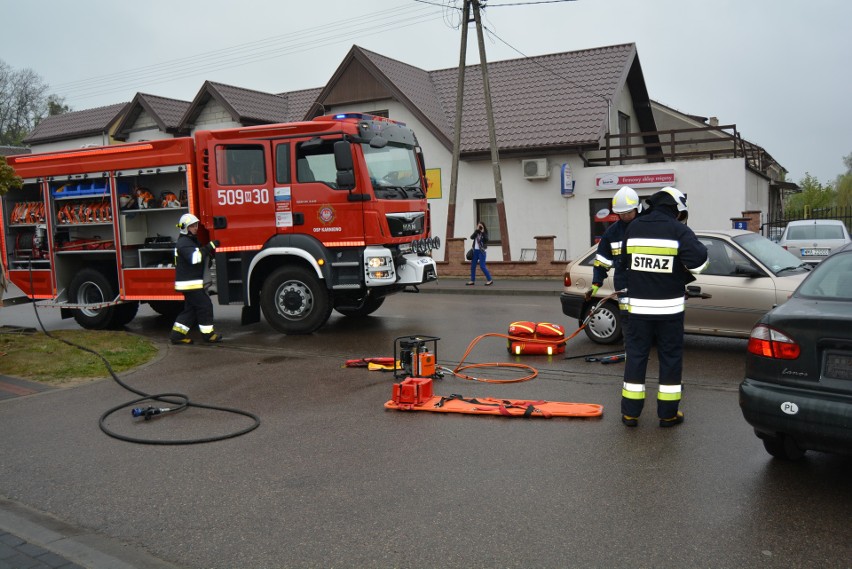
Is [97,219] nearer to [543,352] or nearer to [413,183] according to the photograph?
[413,183]

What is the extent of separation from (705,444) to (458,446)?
6.17ft

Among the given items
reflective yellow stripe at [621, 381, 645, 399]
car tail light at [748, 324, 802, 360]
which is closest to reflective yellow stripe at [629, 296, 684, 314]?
reflective yellow stripe at [621, 381, 645, 399]

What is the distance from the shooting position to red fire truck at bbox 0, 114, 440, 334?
11141 millimetres

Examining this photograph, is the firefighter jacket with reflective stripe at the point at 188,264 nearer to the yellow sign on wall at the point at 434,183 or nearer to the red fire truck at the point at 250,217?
the red fire truck at the point at 250,217

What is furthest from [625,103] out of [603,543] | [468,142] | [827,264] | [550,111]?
[603,543]

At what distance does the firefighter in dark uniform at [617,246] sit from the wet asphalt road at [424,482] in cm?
110

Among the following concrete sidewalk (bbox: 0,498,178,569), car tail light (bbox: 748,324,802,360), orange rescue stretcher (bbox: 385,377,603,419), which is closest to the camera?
concrete sidewalk (bbox: 0,498,178,569)

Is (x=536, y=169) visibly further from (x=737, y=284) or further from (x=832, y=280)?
(x=832, y=280)

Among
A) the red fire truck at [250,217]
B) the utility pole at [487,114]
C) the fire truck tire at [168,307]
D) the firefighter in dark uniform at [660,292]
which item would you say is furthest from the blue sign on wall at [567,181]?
the firefighter in dark uniform at [660,292]

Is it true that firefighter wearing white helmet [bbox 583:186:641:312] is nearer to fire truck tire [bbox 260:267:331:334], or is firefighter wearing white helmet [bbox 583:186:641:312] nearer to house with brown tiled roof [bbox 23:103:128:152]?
fire truck tire [bbox 260:267:331:334]

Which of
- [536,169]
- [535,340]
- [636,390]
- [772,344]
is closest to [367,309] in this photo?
[535,340]

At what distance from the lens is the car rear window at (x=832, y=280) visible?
5.16m

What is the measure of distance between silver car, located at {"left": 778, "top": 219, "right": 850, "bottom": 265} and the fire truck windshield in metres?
11.7

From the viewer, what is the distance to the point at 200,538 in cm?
440
